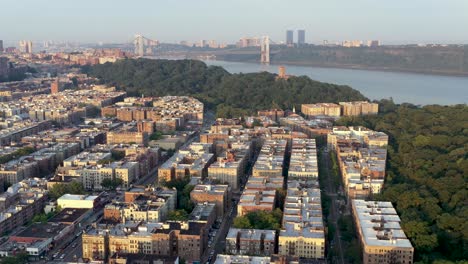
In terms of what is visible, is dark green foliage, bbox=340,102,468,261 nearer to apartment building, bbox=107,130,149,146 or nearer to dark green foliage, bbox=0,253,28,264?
dark green foliage, bbox=0,253,28,264

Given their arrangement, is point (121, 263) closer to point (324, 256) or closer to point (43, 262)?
point (43, 262)

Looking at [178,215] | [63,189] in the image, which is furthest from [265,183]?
[63,189]

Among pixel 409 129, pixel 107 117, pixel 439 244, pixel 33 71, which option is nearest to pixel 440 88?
pixel 409 129

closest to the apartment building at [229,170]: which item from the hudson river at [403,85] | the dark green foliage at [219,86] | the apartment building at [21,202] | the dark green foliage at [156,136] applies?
the apartment building at [21,202]

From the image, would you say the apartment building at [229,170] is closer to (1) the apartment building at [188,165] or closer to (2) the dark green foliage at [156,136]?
(1) the apartment building at [188,165]

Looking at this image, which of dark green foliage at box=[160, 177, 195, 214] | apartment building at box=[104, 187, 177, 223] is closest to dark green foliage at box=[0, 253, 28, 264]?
apartment building at box=[104, 187, 177, 223]

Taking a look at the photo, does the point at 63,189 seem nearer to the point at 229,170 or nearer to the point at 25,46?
the point at 229,170
